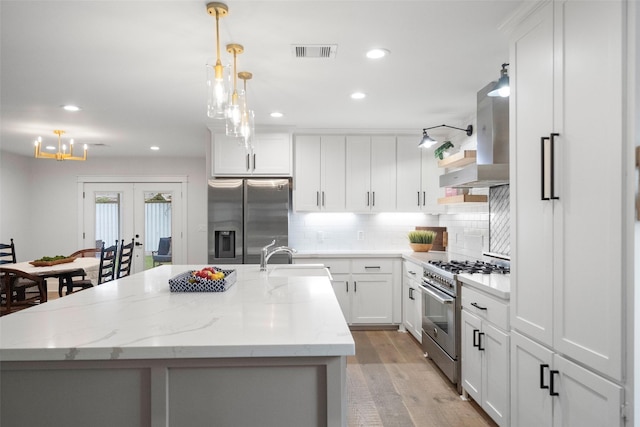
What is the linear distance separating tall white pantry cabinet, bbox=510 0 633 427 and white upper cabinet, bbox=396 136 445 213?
2871 mm

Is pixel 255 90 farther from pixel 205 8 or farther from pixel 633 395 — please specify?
pixel 633 395

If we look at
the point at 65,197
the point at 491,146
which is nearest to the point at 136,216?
the point at 65,197

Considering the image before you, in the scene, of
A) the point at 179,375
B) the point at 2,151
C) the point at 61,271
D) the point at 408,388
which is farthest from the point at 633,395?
the point at 2,151

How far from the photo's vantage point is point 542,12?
1.90 meters

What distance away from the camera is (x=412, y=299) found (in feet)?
14.4

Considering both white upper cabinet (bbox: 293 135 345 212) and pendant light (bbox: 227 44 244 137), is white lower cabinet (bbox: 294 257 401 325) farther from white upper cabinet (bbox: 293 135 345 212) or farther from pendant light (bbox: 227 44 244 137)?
pendant light (bbox: 227 44 244 137)

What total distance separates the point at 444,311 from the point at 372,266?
1.64 metres

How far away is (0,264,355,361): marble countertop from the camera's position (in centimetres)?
134

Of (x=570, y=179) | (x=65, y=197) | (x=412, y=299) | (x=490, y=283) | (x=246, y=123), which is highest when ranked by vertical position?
(x=246, y=123)

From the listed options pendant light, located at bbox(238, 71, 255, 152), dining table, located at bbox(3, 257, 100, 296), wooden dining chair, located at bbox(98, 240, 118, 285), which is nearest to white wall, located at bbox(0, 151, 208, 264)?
wooden dining chair, located at bbox(98, 240, 118, 285)

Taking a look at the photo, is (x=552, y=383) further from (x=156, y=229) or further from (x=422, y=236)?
(x=156, y=229)

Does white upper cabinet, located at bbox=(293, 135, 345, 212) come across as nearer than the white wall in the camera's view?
Yes

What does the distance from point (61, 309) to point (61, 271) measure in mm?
2987

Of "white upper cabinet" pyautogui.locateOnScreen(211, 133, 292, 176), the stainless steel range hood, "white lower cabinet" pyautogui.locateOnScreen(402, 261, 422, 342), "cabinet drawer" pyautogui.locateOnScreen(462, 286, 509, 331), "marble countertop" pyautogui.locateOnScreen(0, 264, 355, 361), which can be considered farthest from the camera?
"white upper cabinet" pyautogui.locateOnScreen(211, 133, 292, 176)
